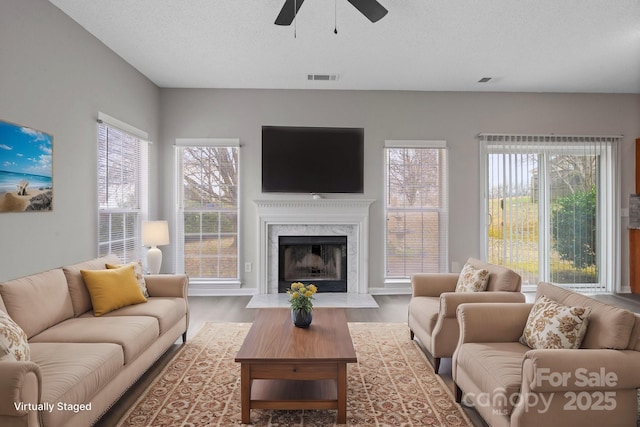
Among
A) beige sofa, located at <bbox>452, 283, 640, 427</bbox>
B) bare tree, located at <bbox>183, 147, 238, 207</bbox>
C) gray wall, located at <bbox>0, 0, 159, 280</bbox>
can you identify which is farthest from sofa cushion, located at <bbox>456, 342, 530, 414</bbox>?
bare tree, located at <bbox>183, 147, 238, 207</bbox>

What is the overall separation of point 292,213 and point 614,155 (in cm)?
486

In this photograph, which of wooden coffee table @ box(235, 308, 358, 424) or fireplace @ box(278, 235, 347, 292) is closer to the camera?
wooden coffee table @ box(235, 308, 358, 424)

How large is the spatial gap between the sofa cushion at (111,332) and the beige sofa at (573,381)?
2182mm

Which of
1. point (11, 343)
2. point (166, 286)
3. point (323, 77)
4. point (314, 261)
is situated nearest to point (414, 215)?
point (314, 261)

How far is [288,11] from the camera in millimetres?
2605

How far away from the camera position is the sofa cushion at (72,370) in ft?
5.66

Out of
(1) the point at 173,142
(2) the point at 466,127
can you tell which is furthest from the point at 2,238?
(2) the point at 466,127

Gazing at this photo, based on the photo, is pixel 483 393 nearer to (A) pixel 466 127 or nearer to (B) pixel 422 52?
(B) pixel 422 52

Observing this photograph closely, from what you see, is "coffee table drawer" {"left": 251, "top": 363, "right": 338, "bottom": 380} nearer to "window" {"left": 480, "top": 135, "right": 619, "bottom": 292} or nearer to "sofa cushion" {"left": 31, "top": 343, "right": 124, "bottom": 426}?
"sofa cushion" {"left": 31, "top": 343, "right": 124, "bottom": 426}

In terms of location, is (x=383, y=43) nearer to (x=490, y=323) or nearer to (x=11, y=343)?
(x=490, y=323)

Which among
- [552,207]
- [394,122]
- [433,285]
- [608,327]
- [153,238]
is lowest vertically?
[433,285]

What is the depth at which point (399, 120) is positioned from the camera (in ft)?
17.8

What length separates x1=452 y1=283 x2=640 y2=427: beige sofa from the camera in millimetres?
1781

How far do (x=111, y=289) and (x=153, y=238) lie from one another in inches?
56.1
